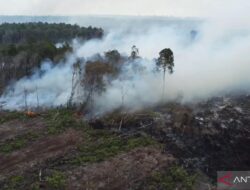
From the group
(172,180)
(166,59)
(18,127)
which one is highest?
(166,59)

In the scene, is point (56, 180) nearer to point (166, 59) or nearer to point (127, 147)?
point (127, 147)

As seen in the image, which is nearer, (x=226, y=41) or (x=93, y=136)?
(x=93, y=136)

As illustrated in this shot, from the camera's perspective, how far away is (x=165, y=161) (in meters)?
29.2

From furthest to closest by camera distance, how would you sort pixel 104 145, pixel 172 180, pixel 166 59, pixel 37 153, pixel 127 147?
pixel 166 59
pixel 104 145
pixel 127 147
pixel 37 153
pixel 172 180

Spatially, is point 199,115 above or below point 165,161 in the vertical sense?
above

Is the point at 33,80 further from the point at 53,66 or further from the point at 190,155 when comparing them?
the point at 190,155

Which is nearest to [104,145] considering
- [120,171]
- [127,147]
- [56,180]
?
[127,147]

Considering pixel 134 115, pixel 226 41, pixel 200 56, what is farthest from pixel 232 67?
pixel 134 115

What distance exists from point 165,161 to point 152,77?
72.5 feet

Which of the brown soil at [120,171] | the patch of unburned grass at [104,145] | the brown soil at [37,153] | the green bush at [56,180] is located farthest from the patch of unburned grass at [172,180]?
the brown soil at [37,153]

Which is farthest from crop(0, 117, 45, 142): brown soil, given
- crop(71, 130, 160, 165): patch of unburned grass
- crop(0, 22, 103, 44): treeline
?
crop(0, 22, 103, 44): treeline

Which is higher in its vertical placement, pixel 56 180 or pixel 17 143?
→ pixel 17 143

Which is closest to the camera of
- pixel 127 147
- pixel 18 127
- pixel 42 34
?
pixel 127 147

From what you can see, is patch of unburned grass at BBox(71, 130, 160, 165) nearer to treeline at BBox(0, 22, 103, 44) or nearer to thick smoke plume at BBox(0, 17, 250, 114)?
thick smoke plume at BBox(0, 17, 250, 114)
